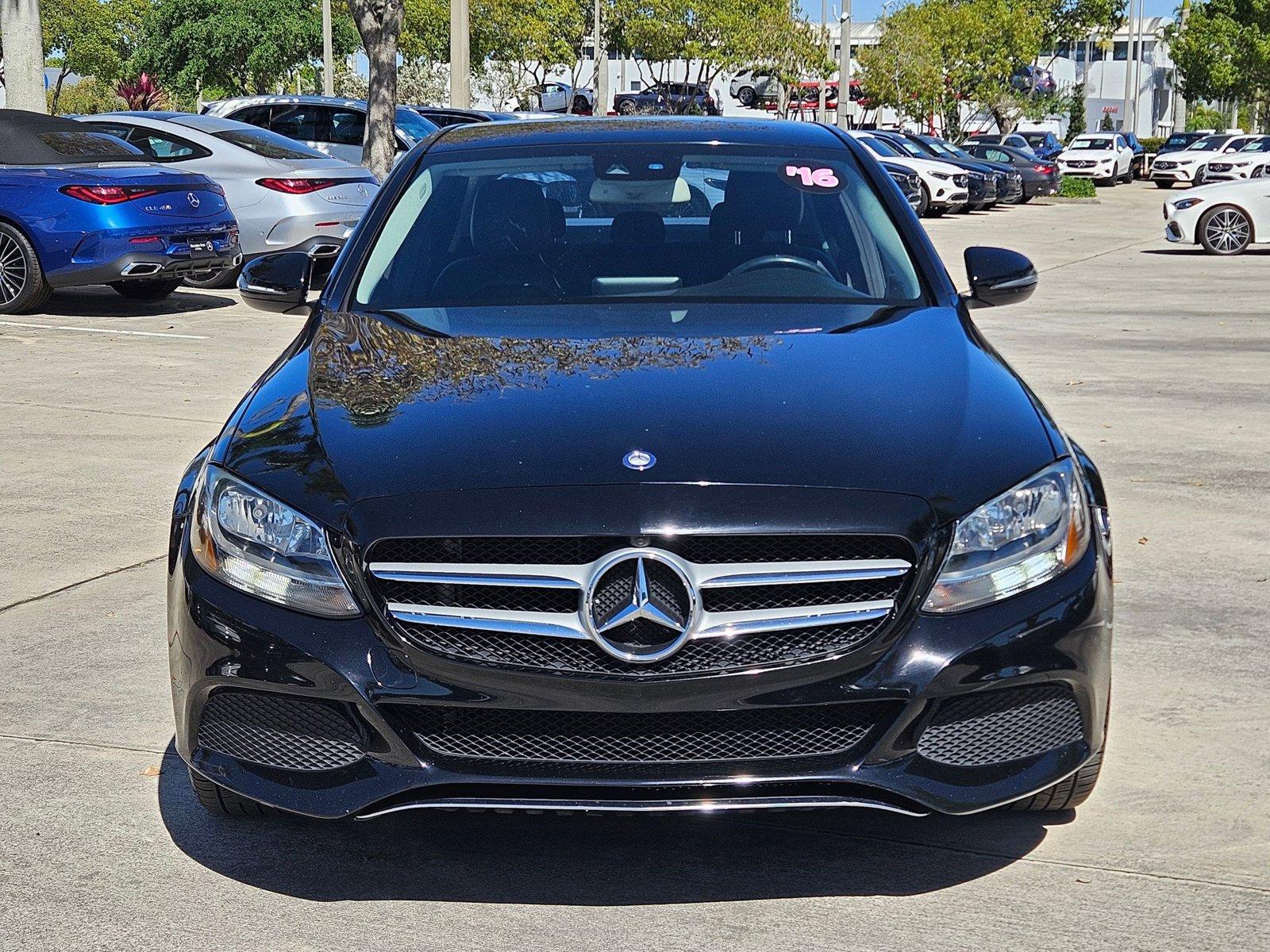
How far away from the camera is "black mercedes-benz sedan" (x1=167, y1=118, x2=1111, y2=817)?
3086 millimetres

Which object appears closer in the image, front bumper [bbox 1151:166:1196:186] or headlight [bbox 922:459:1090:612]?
headlight [bbox 922:459:1090:612]

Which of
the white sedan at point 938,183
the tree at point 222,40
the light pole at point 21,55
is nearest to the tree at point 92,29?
the tree at point 222,40

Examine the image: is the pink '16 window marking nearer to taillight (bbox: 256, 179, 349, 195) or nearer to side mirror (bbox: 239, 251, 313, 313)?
side mirror (bbox: 239, 251, 313, 313)

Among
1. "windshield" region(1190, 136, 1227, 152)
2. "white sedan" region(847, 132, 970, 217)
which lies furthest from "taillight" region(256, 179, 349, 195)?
"windshield" region(1190, 136, 1227, 152)

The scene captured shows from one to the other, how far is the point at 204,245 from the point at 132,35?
75.5 meters

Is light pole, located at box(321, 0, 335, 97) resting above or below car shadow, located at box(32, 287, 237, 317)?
above

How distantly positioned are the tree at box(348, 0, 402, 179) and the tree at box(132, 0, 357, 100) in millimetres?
45741

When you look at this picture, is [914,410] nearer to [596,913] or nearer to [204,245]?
[596,913]

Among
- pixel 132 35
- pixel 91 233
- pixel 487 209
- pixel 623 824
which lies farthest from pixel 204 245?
pixel 132 35

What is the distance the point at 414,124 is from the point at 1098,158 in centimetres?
3255

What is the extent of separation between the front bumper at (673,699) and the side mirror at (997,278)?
1.90m

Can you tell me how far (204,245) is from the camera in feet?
42.8

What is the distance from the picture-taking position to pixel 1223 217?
22391 mm

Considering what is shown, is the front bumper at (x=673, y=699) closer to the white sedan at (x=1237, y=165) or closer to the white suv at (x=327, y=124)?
the white suv at (x=327, y=124)
